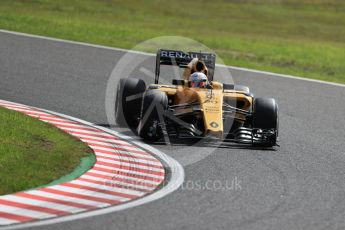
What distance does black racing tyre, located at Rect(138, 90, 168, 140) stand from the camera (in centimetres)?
1429

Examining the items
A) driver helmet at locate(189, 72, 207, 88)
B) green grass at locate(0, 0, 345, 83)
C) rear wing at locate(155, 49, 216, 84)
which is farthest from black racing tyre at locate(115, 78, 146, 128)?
green grass at locate(0, 0, 345, 83)

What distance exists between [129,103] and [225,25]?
20209 millimetres

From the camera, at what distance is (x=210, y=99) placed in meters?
14.7

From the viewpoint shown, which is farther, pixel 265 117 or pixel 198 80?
pixel 198 80

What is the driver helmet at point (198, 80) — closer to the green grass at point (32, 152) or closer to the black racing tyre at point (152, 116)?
the black racing tyre at point (152, 116)

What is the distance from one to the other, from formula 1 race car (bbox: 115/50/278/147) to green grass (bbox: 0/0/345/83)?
9196 mm

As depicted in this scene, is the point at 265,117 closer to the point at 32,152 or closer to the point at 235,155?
the point at 235,155

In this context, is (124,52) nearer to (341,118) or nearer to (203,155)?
(341,118)

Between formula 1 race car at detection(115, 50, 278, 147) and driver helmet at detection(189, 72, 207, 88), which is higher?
driver helmet at detection(189, 72, 207, 88)

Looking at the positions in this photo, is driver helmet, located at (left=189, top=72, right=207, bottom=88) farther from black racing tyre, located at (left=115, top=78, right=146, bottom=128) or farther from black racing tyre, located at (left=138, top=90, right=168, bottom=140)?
black racing tyre, located at (left=115, top=78, right=146, bottom=128)

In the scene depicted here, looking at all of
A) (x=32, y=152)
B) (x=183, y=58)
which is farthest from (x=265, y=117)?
(x=32, y=152)

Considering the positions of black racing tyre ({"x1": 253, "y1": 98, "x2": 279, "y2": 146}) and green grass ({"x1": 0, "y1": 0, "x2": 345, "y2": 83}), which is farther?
green grass ({"x1": 0, "y1": 0, "x2": 345, "y2": 83})

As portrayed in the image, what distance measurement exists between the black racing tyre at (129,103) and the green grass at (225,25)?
9.16 metres

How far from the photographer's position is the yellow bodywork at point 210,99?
46.4 ft
